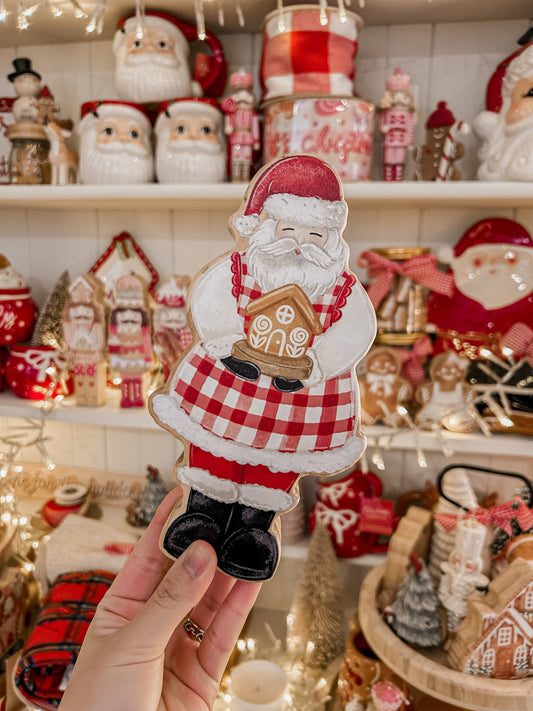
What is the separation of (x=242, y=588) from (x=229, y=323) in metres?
0.37

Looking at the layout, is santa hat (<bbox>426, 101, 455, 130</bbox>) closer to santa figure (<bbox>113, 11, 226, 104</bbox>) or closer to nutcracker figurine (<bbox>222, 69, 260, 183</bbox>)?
nutcracker figurine (<bbox>222, 69, 260, 183</bbox>)

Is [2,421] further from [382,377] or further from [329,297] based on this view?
[329,297]

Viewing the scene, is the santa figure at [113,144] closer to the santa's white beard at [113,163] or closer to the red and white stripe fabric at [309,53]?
the santa's white beard at [113,163]

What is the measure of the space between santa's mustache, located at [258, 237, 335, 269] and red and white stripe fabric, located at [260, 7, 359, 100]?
48cm

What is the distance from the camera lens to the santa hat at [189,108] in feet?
3.13

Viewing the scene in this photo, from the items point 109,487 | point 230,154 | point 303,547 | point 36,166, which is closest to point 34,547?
point 109,487

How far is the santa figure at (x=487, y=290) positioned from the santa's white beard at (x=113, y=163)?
64 cm

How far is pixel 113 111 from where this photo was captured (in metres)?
0.98

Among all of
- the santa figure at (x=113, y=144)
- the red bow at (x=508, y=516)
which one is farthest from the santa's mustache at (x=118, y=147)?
the red bow at (x=508, y=516)

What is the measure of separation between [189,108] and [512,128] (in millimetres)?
590

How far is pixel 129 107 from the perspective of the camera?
38.8 inches

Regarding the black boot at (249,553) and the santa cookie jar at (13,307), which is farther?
the santa cookie jar at (13,307)

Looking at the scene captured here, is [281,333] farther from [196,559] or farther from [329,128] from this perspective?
[329,128]

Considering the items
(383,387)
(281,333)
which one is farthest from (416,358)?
(281,333)
